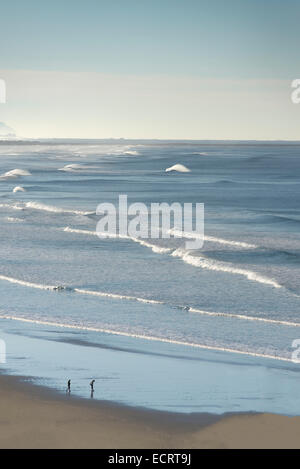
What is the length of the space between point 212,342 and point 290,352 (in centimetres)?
128

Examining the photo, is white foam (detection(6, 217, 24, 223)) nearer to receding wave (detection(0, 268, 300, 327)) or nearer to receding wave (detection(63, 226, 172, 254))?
receding wave (detection(63, 226, 172, 254))

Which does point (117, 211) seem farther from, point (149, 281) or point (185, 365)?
point (185, 365)

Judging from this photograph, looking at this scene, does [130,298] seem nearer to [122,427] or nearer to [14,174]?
[122,427]

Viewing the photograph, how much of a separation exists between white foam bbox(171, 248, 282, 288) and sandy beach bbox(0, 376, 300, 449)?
824cm

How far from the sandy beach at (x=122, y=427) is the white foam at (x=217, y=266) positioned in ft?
27.0

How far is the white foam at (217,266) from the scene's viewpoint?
653 inches

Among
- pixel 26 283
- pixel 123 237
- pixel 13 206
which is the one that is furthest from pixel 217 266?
pixel 13 206

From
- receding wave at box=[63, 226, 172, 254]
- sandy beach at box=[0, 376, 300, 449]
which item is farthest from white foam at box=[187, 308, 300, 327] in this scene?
receding wave at box=[63, 226, 172, 254]

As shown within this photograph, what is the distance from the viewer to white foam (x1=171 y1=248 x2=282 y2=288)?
54.5ft

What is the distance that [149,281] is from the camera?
16234 mm

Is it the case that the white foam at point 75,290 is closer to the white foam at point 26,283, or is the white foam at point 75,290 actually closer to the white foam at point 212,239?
the white foam at point 26,283

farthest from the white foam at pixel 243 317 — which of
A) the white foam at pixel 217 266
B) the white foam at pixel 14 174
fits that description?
the white foam at pixel 14 174

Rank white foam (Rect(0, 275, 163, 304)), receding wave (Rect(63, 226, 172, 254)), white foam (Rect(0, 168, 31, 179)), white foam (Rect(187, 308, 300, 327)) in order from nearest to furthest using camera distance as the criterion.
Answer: white foam (Rect(187, 308, 300, 327)), white foam (Rect(0, 275, 163, 304)), receding wave (Rect(63, 226, 172, 254)), white foam (Rect(0, 168, 31, 179))

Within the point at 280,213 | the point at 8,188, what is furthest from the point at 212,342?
the point at 8,188
